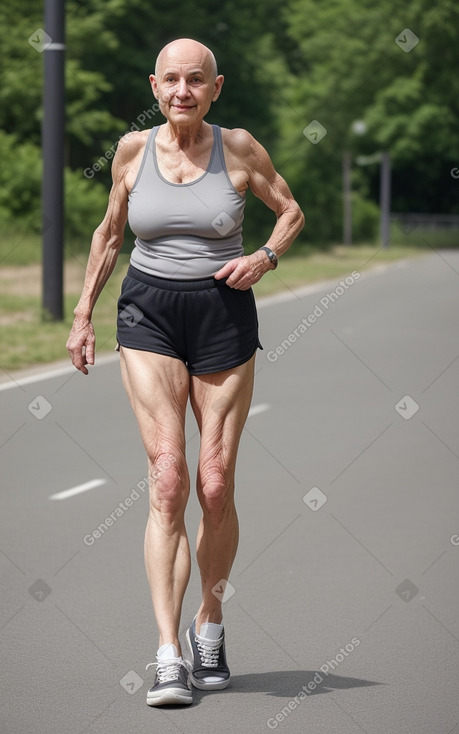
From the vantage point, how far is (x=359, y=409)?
11.1 meters

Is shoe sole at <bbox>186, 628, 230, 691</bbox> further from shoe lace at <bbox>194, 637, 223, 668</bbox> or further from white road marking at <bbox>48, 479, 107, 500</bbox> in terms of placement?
white road marking at <bbox>48, 479, 107, 500</bbox>

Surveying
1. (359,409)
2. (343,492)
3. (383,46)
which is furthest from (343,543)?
(383,46)

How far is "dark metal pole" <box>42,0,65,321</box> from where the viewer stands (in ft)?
54.3

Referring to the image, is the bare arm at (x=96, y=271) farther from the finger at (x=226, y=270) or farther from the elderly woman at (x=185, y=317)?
the finger at (x=226, y=270)

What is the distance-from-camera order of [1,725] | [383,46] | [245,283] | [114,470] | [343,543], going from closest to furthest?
[1,725], [245,283], [343,543], [114,470], [383,46]

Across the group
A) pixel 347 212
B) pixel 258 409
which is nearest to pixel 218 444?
pixel 258 409

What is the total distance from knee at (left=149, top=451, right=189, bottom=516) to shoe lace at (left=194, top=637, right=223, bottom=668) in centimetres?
50

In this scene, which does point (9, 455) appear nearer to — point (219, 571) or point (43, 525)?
point (43, 525)

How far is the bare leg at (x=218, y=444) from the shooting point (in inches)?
182

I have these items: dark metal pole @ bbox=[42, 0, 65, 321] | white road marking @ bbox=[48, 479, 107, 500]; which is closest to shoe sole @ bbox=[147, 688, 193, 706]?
white road marking @ bbox=[48, 479, 107, 500]

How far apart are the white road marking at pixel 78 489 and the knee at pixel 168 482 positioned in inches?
131

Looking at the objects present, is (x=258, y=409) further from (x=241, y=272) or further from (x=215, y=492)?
(x=241, y=272)

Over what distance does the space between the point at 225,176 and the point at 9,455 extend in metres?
4.87

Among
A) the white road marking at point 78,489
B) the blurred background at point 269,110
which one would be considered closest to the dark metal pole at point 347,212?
the blurred background at point 269,110
